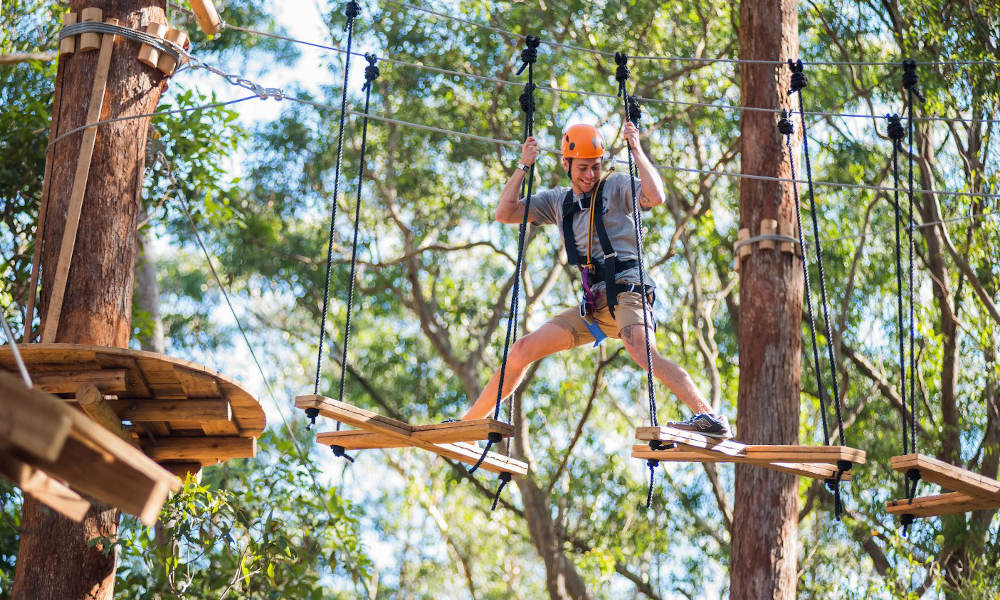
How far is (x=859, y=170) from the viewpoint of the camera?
35.4 feet

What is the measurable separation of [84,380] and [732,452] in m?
2.30

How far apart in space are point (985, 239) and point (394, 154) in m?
5.77

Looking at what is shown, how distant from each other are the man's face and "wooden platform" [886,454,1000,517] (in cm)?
155

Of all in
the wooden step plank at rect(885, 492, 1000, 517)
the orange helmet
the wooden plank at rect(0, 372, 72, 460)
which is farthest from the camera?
the wooden step plank at rect(885, 492, 1000, 517)

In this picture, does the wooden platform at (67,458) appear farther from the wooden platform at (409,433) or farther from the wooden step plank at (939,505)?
the wooden step plank at (939,505)

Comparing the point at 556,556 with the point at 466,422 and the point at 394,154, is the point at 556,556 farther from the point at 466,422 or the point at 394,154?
the point at 466,422

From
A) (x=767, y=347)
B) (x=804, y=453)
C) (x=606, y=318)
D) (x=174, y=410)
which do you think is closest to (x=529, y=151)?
(x=606, y=318)

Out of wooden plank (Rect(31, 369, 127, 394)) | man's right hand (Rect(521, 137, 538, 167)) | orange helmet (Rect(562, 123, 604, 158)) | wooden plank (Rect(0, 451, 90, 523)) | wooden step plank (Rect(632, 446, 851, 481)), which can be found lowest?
wooden plank (Rect(0, 451, 90, 523))

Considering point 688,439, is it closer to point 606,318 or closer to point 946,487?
point 606,318

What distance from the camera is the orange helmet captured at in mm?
4508

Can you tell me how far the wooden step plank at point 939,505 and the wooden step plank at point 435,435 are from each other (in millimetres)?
1908

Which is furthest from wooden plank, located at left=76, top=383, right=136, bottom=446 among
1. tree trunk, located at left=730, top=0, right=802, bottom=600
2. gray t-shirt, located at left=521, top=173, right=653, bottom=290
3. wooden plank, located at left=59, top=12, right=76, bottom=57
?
tree trunk, located at left=730, top=0, right=802, bottom=600

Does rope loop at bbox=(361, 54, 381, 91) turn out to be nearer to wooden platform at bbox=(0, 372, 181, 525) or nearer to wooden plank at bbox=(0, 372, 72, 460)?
wooden platform at bbox=(0, 372, 181, 525)

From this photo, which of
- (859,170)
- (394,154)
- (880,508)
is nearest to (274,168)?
(394,154)
